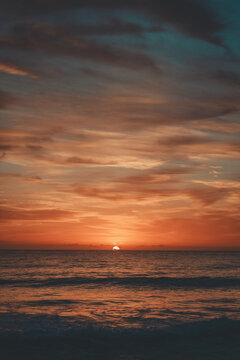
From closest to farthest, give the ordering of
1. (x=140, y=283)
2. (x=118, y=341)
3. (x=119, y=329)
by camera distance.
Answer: (x=118, y=341) < (x=119, y=329) < (x=140, y=283)

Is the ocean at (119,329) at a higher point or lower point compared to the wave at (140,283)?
higher

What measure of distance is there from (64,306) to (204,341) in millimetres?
9019

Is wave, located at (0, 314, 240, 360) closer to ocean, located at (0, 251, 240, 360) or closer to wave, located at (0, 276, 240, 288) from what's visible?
ocean, located at (0, 251, 240, 360)

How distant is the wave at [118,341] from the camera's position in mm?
10664

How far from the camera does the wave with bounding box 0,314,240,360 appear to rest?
10664 millimetres

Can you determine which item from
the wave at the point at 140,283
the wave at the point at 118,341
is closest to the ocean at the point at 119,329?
the wave at the point at 118,341

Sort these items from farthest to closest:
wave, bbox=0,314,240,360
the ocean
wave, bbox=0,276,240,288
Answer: wave, bbox=0,276,240,288 → the ocean → wave, bbox=0,314,240,360

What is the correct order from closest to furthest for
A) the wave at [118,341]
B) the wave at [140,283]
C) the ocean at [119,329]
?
the wave at [118,341] < the ocean at [119,329] < the wave at [140,283]

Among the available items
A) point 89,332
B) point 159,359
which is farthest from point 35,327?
point 159,359

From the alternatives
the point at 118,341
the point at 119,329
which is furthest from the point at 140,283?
the point at 118,341

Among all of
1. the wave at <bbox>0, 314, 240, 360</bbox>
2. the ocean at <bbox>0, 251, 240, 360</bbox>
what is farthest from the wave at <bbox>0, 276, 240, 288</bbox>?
the wave at <bbox>0, 314, 240, 360</bbox>

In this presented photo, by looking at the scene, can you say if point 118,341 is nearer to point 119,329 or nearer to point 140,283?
point 119,329

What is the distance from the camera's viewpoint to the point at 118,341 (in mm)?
12281

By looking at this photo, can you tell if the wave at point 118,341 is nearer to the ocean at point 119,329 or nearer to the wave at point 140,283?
the ocean at point 119,329
